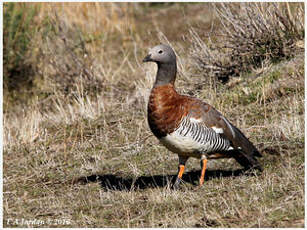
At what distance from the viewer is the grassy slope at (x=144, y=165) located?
536 cm

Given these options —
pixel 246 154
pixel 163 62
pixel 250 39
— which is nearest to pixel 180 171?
pixel 246 154

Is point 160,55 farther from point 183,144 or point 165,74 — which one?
point 183,144

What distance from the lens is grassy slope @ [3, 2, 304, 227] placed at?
536 cm

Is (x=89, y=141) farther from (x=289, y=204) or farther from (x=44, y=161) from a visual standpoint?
(x=289, y=204)

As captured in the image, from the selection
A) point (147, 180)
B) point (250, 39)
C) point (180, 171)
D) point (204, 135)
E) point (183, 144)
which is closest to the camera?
point (183, 144)

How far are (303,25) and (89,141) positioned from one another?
4126 millimetres

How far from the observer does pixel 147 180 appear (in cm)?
680

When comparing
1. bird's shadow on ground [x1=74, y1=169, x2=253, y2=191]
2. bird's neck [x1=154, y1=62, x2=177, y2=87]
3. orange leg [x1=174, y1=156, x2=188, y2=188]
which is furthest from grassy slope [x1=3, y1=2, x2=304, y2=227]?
bird's neck [x1=154, y1=62, x2=177, y2=87]

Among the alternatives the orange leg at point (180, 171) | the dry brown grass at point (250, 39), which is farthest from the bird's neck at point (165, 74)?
the dry brown grass at point (250, 39)

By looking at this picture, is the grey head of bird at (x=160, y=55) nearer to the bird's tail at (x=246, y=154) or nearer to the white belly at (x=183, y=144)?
the white belly at (x=183, y=144)

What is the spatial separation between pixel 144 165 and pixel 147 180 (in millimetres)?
609

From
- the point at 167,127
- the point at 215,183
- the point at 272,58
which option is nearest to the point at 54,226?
the point at 167,127

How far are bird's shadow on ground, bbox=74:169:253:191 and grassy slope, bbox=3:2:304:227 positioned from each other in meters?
0.01

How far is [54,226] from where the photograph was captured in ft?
17.8
